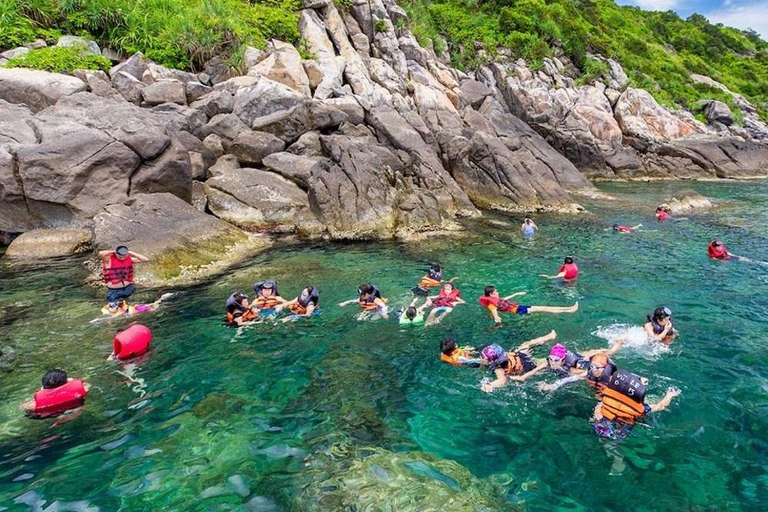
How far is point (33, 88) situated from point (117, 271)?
1756 centimetres

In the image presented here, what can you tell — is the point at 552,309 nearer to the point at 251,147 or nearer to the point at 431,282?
the point at 431,282

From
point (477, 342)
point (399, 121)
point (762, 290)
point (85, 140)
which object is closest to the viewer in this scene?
point (477, 342)

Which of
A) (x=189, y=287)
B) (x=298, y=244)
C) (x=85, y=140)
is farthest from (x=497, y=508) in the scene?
(x=85, y=140)

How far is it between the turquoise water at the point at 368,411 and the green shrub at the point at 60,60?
1693 cm

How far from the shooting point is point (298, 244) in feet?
69.1

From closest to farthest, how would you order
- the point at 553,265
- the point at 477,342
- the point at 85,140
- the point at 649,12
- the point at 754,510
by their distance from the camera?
the point at 754,510 < the point at 477,342 < the point at 553,265 < the point at 85,140 < the point at 649,12

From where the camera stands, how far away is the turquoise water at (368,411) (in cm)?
671

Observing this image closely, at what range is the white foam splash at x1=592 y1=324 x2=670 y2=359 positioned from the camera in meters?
11.0

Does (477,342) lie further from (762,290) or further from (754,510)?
(762,290)

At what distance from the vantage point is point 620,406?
7.93 m

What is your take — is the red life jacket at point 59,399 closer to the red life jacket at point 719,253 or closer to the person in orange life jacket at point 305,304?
the person in orange life jacket at point 305,304

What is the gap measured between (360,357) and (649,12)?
89.7 m

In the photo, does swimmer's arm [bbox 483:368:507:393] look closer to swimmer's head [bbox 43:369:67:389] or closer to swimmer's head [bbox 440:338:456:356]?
swimmer's head [bbox 440:338:456:356]

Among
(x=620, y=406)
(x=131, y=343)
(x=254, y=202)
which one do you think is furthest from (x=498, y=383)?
(x=254, y=202)
